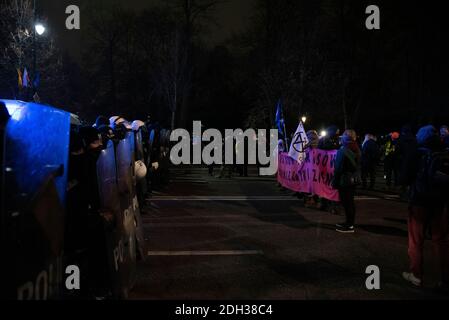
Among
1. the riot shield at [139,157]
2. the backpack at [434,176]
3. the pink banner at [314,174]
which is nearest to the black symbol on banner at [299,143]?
the pink banner at [314,174]

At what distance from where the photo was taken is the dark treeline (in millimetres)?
Answer: 29516

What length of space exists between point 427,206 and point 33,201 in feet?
14.2

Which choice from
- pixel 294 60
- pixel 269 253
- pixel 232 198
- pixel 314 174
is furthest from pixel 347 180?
pixel 294 60

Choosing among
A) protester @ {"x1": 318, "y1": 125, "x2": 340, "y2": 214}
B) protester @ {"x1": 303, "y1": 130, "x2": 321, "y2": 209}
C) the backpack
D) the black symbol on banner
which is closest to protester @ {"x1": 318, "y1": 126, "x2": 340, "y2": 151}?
protester @ {"x1": 318, "y1": 125, "x2": 340, "y2": 214}

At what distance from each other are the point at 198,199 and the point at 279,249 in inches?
213

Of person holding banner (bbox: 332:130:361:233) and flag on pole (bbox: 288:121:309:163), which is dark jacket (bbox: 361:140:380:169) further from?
person holding banner (bbox: 332:130:361:233)

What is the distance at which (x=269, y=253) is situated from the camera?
6.64 meters

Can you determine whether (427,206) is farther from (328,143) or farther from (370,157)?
(370,157)

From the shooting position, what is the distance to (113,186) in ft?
13.3

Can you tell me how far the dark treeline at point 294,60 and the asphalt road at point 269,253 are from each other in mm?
19762

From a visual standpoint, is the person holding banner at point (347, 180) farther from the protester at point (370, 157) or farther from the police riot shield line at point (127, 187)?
the protester at point (370, 157)

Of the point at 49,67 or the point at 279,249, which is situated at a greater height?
the point at 49,67
